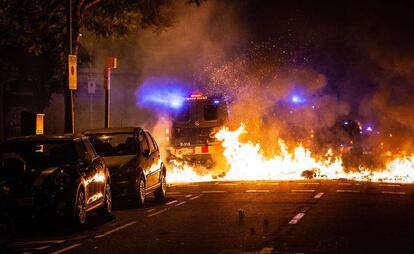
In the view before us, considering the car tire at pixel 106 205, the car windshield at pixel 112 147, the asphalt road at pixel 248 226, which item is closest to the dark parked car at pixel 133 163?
the car windshield at pixel 112 147

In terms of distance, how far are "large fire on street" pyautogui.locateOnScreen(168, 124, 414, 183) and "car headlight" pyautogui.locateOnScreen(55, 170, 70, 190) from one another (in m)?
11.5

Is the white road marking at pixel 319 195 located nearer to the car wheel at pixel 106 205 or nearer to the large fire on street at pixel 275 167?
the car wheel at pixel 106 205

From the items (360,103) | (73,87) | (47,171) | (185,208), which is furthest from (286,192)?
(360,103)

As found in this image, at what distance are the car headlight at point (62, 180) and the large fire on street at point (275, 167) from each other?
454 inches

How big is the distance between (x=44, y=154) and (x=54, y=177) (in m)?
1.24

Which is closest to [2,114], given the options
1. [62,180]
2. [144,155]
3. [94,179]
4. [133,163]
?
[144,155]

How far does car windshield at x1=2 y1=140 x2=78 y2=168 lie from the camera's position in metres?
11.2

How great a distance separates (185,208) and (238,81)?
51.4 ft

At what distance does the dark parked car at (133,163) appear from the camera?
536 inches

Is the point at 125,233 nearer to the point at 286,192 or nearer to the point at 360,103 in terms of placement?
the point at 286,192

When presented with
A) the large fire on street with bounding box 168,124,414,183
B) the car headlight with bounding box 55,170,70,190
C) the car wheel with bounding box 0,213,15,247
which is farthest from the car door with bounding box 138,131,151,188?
the large fire on street with bounding box 168,124,414,183

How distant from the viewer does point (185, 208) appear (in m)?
13.6

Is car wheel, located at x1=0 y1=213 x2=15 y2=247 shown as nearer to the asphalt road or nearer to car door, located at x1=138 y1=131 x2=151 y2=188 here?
the asphalt road

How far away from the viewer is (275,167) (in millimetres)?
24391
